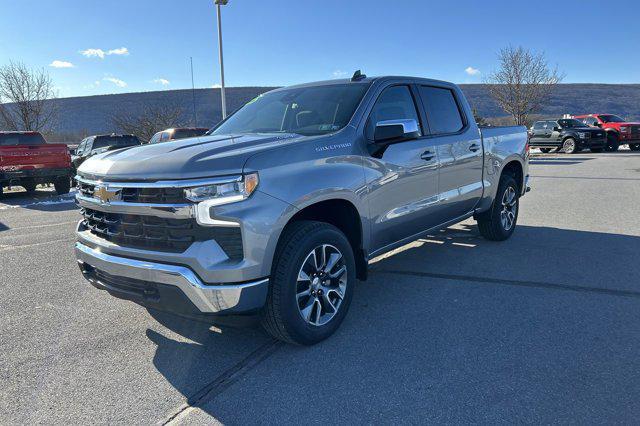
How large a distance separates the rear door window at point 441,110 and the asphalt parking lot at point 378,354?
1.52 metres

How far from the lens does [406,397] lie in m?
2.80

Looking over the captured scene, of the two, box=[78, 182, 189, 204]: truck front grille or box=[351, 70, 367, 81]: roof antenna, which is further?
box=[351, 70, 367, 81]: roof antenna

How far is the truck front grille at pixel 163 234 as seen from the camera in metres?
2.89

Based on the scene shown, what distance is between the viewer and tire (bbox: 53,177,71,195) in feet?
46.1

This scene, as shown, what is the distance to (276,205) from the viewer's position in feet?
10.0

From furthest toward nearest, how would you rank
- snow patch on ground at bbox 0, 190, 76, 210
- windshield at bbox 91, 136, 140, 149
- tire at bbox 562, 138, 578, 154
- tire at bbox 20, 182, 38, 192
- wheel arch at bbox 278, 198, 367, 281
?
tire at bbox 562, 138, 578, 154
windshield at bbox 91, 136, 140, 149
tire at bbox 20, 182, 38, 192
snow patch on ground at bbox 0, 190, 76, 210
wheel arch at bbox 278, 198, 367, 281

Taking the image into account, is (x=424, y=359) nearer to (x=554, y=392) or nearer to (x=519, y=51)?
(x=554, y=392)

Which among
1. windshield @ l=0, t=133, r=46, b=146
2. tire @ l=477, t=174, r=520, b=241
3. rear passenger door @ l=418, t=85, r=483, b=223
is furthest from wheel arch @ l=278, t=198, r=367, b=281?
windshield @ l=0, t=133, r=46, b=146

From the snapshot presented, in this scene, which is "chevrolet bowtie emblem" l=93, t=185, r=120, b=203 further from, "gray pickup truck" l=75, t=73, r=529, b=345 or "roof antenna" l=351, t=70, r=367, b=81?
"roof antenna" l=351, t=70, r=367, b=81

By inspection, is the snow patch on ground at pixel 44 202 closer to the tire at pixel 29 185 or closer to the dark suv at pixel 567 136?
the tire at pixel 29 185

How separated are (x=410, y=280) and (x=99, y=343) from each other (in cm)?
288

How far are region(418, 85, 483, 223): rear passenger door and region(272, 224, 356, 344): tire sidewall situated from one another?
169 cm

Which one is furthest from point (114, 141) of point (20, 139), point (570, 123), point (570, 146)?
point (570, 123)

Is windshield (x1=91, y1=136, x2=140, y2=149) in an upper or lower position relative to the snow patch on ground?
upper
